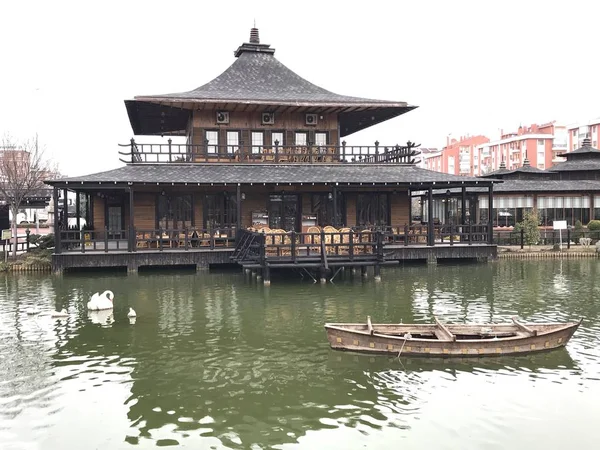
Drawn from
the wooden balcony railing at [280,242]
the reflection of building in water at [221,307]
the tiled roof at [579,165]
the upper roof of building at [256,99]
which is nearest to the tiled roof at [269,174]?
the wooden balcony railing at [280,242]

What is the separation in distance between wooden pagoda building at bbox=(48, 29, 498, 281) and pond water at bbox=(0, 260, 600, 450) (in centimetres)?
812

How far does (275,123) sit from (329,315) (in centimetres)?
1746

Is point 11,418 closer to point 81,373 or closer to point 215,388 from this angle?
point 81,373

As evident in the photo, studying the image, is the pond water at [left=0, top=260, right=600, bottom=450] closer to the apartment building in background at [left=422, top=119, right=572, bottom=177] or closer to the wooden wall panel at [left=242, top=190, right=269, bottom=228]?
the wooden wall panel at [left=242, top=190, right=269, bottom=228]

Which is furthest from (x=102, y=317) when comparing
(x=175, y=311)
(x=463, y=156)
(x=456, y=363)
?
(x=463, y=156)

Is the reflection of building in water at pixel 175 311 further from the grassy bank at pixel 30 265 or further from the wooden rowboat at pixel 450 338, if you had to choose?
the grassy bank at pixel 30 265

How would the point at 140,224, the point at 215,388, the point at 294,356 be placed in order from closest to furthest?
the point at 215,388, the point at 294,356, the point at 140,224

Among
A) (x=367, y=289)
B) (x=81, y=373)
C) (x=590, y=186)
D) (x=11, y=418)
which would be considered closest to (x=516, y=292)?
(x=367, y=289)

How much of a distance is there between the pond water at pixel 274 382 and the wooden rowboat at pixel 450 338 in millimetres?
240

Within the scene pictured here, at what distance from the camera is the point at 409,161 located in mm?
31156

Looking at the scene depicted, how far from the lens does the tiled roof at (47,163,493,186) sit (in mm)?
25969

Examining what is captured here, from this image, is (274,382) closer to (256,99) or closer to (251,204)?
(251,204)

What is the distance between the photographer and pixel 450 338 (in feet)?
37.4

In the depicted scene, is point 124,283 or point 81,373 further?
point 124,283
